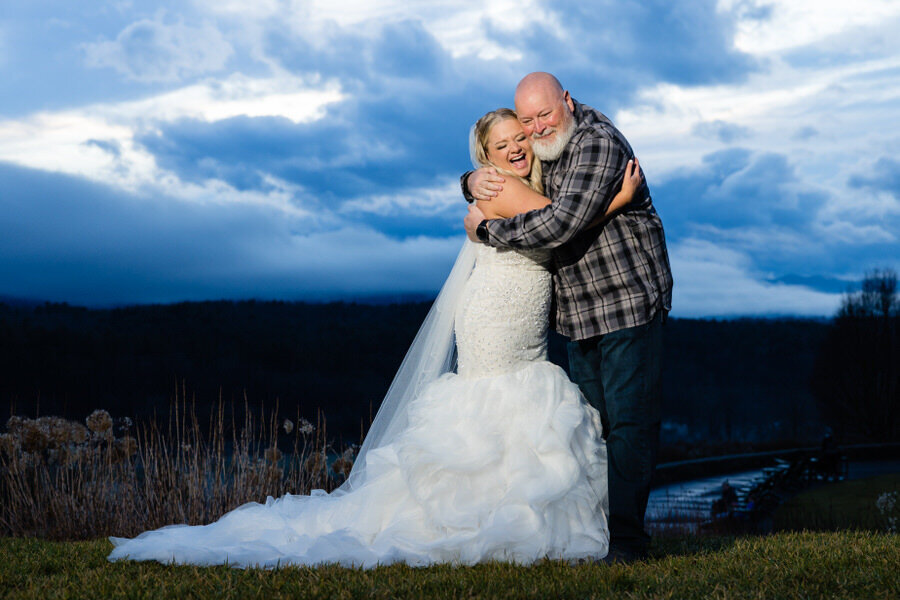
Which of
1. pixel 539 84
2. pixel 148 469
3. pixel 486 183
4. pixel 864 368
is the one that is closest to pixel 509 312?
pixel 486 183

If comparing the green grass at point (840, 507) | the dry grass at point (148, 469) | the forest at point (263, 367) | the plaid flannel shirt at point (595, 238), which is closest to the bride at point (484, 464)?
the plaid flannel shirt at point (595, 238)

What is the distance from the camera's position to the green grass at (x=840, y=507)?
11852 millimetres

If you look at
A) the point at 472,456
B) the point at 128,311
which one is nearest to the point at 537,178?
the point at 472,456

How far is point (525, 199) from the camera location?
4113 millimetres

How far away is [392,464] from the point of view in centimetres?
434

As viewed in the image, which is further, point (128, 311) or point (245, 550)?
point (128, 311)

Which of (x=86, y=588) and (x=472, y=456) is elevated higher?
(x=472, y=456)

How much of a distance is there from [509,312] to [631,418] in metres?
0.81

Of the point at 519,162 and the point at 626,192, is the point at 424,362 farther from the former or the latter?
the point at 626,192

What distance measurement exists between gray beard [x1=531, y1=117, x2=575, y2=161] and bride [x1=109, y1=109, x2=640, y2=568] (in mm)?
96

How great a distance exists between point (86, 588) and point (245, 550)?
2.56ft

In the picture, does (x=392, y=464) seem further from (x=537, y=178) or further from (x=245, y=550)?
(x=537, y=178)

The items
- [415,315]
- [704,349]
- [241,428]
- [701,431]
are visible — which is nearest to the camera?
[241,428]

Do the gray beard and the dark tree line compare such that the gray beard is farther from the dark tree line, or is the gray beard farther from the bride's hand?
the dark tree line
